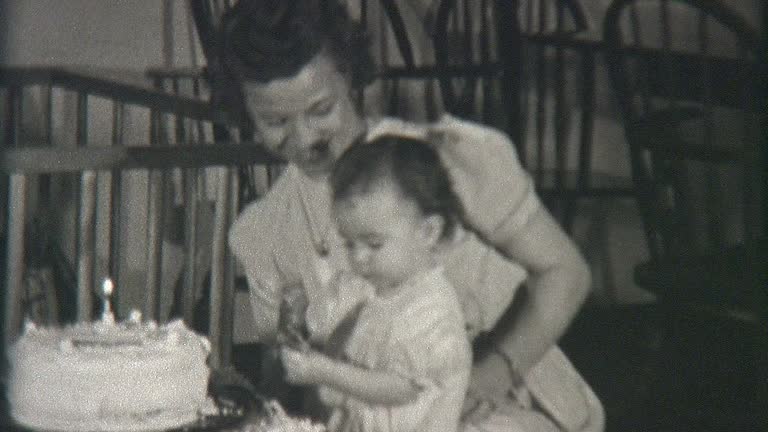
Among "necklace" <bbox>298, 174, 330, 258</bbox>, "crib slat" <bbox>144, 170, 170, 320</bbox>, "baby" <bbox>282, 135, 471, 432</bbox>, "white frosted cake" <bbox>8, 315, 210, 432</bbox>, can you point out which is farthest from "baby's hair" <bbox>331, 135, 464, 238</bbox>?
"crib slat" <bbox>144, 170, 170, 320</bbox>

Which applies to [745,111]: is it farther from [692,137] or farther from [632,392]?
[632,392]

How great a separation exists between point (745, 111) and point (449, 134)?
16.7 inches

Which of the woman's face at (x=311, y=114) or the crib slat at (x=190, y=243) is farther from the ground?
the woman's face at (x=311, y=114)

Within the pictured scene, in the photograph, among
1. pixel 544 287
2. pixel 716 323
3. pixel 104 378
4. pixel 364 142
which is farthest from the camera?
pixel 716 323

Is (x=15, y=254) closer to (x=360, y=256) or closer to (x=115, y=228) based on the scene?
(x=115, y=228)

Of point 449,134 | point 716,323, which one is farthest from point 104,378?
point 716,323

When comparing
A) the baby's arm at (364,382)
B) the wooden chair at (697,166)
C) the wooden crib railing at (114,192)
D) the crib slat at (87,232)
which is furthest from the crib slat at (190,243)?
the wooden chair at (697,166)

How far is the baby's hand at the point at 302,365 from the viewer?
1.28m

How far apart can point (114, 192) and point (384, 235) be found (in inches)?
16.1

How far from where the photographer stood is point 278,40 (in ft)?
4.62

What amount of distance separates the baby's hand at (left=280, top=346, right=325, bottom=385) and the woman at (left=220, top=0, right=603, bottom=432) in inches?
6.4

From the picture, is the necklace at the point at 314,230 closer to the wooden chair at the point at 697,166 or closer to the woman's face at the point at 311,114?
the woman's face at the point at 311,114

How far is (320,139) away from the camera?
141 cm

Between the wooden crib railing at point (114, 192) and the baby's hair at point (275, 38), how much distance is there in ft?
0.44
